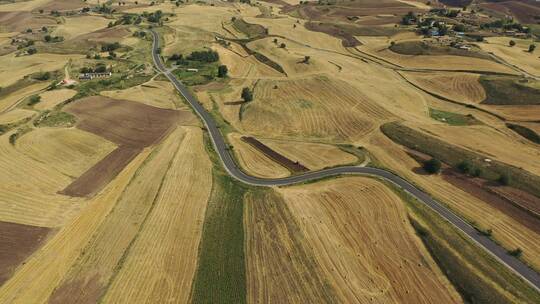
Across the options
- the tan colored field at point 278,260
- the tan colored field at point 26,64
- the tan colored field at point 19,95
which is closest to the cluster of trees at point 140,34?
the tan colored field at point 26,64

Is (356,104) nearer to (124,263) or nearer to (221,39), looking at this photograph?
(124,263)

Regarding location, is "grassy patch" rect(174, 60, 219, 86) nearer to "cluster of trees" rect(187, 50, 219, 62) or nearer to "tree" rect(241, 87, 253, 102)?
"cluster of trees" rect(187, 50, 219, 62)

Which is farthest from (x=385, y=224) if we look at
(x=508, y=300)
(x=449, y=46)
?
(x=449, y=46)

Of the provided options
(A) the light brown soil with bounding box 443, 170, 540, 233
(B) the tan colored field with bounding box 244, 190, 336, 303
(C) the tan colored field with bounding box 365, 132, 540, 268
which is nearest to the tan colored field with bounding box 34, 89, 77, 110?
(B) the tan colored field with bounding box 244, 190, 336, 303

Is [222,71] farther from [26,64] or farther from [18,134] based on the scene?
[26,64]

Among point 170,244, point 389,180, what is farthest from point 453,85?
point 170,244

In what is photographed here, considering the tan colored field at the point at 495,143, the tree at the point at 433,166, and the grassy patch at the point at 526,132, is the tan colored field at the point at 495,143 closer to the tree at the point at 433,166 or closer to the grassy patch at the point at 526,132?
the grassy patch at the point at 526,132
